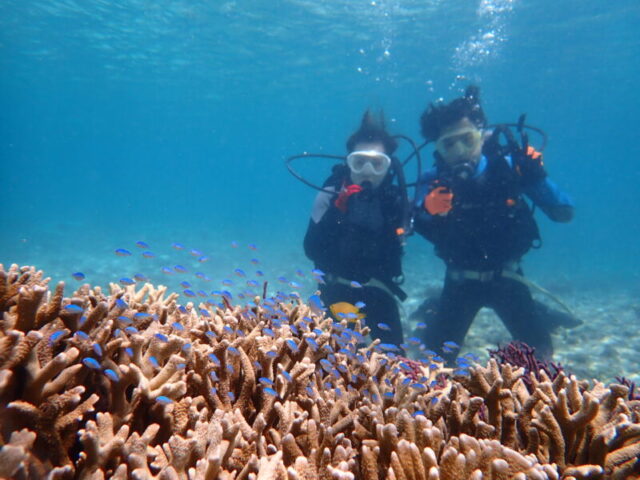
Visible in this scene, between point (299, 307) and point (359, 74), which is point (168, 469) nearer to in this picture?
point (299, 307)

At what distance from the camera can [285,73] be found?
1500 inches

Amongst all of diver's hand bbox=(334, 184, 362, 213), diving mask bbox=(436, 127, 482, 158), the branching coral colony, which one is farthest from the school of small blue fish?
diving mask bbox=(436, 127, 482, 158)

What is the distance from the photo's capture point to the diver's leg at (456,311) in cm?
832

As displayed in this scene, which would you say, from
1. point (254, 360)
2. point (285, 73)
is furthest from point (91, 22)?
point (254, 360)

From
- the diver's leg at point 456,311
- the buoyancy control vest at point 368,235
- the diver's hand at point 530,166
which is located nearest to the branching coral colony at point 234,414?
the buoyancy control vest at point 368,235

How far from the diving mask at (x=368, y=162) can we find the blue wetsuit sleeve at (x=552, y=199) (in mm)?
3363

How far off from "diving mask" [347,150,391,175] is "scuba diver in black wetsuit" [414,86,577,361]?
1142mm

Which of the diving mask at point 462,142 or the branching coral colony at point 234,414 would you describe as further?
the diving mask at point 462,142

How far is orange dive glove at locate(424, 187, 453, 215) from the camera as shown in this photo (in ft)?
23.9

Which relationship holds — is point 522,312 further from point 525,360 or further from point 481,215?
point 525,360

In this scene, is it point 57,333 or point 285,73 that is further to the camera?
point 285,73

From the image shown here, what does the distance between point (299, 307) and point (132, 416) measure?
235 cm

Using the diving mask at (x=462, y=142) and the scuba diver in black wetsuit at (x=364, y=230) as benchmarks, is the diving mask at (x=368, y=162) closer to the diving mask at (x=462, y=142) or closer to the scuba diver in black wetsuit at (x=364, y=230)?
the scuba diver in black wetsuit at (x=364, y=230)

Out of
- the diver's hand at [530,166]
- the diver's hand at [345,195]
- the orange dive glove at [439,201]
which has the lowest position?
the diver's hand at [345,195]
